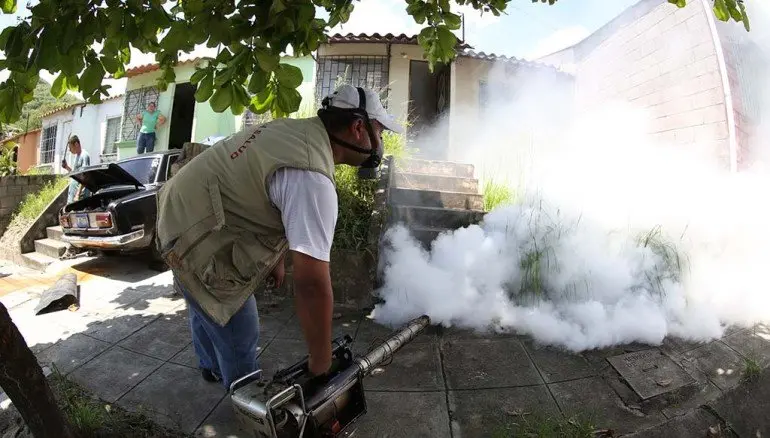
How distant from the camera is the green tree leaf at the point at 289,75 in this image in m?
1.92

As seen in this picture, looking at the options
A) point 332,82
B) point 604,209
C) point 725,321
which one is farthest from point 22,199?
point 725,321

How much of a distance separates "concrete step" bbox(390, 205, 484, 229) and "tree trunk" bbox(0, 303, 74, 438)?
3.70m

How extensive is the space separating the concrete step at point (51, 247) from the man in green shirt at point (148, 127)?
14.3 ft

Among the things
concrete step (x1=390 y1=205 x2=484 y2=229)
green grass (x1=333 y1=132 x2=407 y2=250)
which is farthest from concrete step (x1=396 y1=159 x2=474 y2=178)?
green grass (x1=333 y1=132 x2=407 y2=250)

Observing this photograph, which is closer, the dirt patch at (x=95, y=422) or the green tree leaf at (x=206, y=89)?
the green tree leaf at (x=206, y=89)

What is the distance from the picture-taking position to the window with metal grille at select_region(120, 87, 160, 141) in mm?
12089

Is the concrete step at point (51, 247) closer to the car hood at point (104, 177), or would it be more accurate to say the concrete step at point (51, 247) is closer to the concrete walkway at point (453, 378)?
the car hood at point (104, 177)

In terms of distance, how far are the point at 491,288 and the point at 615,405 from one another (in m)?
1.47

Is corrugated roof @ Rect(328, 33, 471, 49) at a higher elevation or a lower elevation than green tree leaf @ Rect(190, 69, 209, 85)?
higher

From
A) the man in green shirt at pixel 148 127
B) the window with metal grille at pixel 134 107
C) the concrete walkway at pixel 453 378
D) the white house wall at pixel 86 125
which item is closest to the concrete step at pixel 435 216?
the concrete walkway at pixel 453 378

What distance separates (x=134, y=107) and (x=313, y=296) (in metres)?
13.9

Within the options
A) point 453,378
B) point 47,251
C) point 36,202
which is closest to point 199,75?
point 453,378

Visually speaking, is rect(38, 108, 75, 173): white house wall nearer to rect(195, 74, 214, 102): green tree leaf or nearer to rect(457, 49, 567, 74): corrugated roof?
rect(457, 49, 567, 74): corrugated roof

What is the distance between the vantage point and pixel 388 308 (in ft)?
13.1
